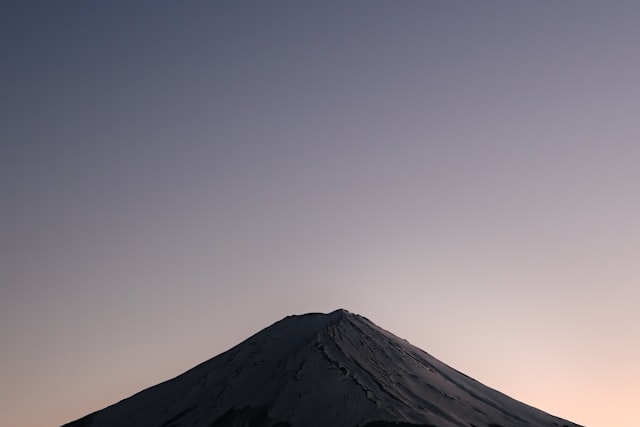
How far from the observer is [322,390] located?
67.9m

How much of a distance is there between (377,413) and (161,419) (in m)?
21.8

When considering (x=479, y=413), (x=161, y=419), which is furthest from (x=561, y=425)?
(x=161, y=419)

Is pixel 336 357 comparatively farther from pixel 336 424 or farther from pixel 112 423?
pixel 112 423

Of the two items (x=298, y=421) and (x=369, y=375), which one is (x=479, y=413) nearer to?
(x=369, y=375)

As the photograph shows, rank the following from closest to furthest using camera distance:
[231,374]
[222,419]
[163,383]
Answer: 1. [222,419]
2. [231,374]
3. [163,383]

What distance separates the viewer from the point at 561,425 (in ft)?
258

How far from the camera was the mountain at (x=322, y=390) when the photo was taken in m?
65.1

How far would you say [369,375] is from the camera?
7112 cm

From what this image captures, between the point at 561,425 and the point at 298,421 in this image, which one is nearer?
the point at 298,421

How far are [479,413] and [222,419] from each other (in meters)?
24.2

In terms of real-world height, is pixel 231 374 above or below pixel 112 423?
above

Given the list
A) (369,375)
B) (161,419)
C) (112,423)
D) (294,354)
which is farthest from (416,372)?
(112,423)

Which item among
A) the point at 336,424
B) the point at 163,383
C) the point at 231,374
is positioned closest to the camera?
the point at 336,424

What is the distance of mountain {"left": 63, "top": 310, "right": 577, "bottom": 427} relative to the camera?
2564 inches
